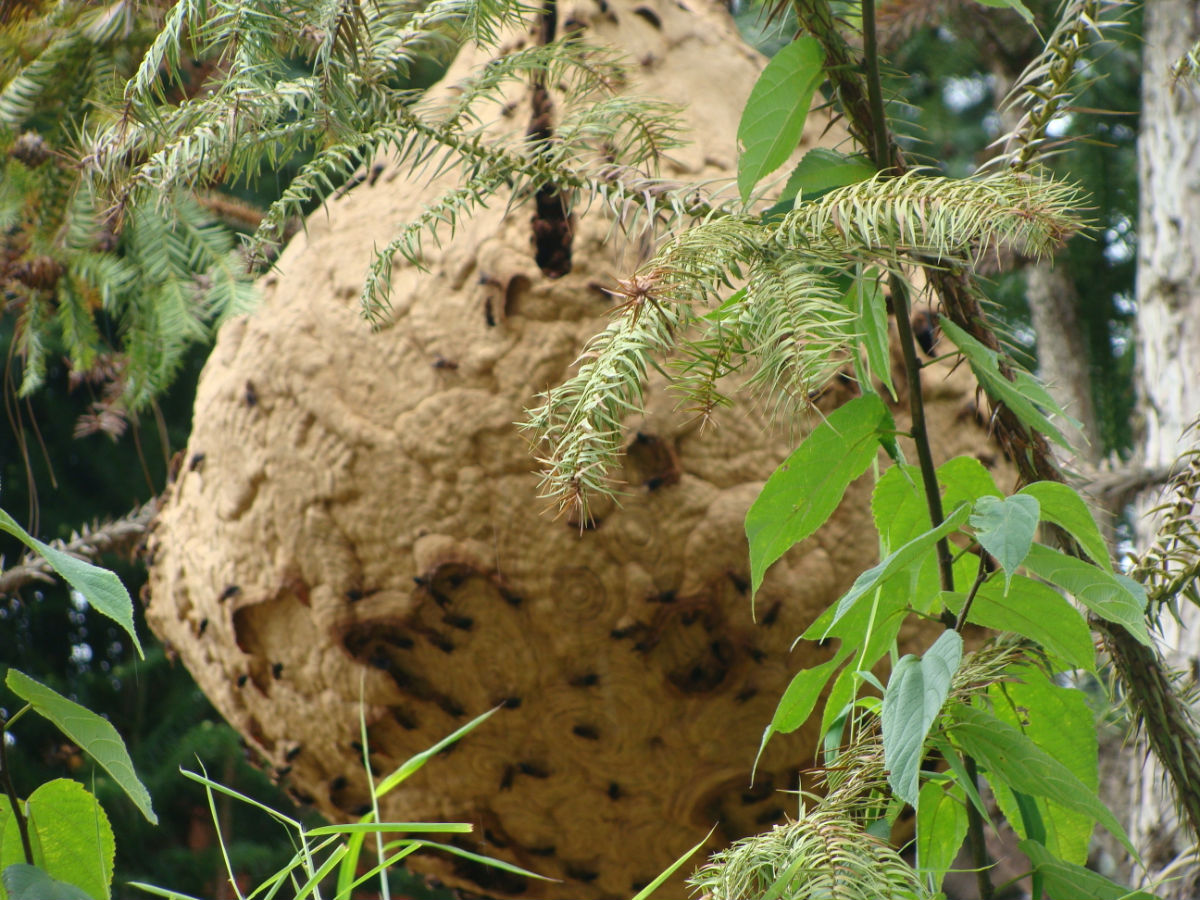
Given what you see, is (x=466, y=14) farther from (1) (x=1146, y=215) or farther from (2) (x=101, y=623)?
(2) (x=101, y=623)

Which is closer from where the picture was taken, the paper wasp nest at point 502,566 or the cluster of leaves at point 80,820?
the cluster of leaves at point 80,820

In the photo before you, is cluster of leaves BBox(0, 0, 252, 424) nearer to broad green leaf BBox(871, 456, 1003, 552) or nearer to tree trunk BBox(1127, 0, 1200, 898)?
broad green leaf BBox(871, 456, 1003, 552)

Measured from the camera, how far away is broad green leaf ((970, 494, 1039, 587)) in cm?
31

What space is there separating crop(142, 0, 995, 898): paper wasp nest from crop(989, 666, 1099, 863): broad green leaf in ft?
0.80

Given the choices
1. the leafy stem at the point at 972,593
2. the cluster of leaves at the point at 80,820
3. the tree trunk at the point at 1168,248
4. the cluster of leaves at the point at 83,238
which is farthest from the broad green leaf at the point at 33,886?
the tree trunk at the point at 1168,248

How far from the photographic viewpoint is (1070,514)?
1.31ft

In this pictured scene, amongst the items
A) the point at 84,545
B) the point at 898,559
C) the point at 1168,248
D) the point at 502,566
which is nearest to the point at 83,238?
the point at 84,545

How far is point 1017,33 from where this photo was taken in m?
1.56

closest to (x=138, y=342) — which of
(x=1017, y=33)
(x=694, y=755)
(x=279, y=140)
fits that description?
(x=279, y=140)

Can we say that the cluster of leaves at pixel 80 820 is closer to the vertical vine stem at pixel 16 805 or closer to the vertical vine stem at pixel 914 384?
the vertical vine stem at pixel 16 805

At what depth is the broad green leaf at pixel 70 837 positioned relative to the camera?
18.2 inches

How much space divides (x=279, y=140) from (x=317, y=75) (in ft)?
0.19

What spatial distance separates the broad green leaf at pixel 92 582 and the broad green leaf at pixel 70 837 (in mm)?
112

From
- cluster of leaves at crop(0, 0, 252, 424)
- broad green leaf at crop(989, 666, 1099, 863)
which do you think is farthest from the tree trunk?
cluster of leaves at crop(0, 0, 252, 424)
